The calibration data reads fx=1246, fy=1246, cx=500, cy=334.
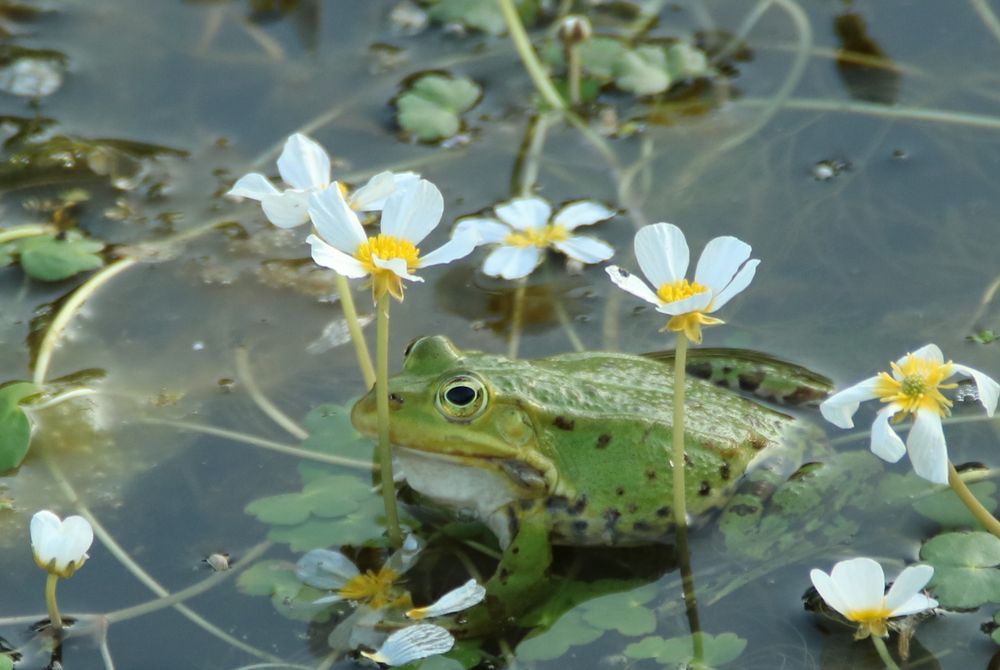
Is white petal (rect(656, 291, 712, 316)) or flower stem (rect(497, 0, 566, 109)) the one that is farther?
flower stem (rect(497, 0, 566, 109))

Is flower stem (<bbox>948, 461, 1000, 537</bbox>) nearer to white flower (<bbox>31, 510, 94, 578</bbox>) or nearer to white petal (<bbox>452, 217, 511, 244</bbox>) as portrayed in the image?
white petal (<bbox>452, 217, 511, 244</bbox>)

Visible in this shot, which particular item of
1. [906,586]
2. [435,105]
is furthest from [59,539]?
[435,105]

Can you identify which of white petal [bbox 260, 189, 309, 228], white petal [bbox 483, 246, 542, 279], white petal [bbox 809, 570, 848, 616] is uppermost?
white petal [bbox 260, 189, 309, 228]

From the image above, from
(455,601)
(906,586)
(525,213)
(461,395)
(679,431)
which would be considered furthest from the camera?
(525,213)

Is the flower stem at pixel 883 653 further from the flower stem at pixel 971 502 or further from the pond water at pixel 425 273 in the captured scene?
the flower stem at pixel 971 502

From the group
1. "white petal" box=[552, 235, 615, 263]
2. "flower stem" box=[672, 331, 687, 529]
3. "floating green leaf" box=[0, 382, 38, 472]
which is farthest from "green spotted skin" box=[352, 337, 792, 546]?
"floating green leaf" box=[0, 382, 38, 472]

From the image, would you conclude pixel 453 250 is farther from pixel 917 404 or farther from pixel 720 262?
pixel 917 404

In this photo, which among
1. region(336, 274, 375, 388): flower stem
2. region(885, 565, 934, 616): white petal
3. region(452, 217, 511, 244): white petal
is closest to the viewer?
region(885, 565, 934, 616): white petal
